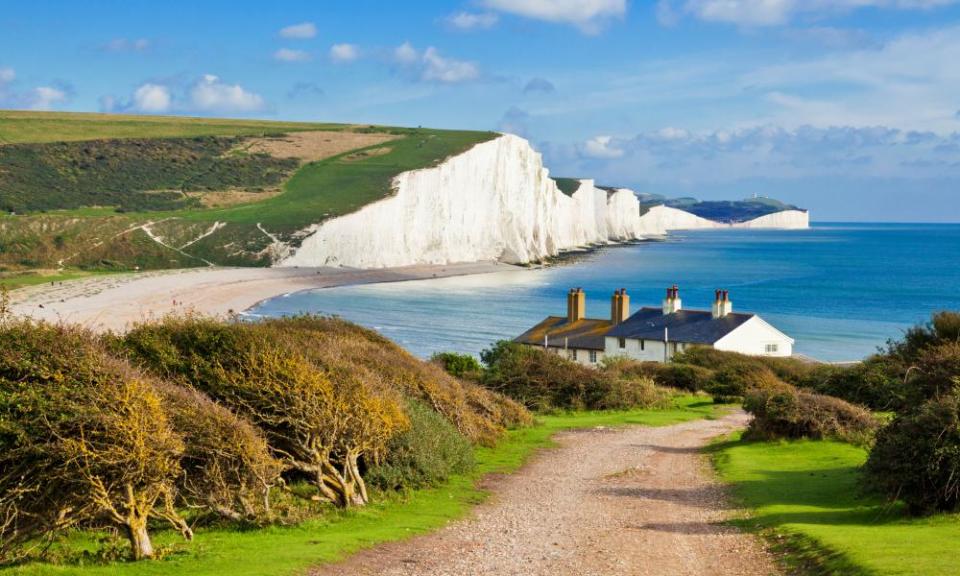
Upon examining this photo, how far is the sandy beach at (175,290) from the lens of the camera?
64.8 m

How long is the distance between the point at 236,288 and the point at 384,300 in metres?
13.2

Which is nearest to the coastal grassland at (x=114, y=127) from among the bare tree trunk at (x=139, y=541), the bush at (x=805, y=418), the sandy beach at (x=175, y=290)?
the sandy beach at (x=175, y=290)

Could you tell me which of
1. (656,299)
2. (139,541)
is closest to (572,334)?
(139,541)

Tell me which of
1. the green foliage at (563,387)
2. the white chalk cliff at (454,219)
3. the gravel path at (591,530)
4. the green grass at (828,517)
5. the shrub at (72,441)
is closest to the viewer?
the green grass at (828,517)

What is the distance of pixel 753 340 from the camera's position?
47344 millimetres

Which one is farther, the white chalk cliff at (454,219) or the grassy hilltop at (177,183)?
the white chalk cliff at (454,219)

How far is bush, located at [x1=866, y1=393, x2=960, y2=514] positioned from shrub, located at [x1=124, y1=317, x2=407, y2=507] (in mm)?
8332

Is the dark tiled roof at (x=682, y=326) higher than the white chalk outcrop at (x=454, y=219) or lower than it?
lower

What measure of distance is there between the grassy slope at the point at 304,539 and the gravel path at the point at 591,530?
16.3 inches

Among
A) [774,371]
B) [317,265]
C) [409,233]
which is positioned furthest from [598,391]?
[409,233]

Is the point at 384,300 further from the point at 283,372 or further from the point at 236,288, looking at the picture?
the point at 283,372

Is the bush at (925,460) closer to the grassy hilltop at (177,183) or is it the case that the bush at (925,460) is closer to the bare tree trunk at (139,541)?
the bare tree trunk at (139,541)

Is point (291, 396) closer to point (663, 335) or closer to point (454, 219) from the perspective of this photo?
point (663, 335)

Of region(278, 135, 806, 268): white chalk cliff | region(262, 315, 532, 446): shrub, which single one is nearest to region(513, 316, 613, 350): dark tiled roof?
region(262, 315, 532, 446): shrub
